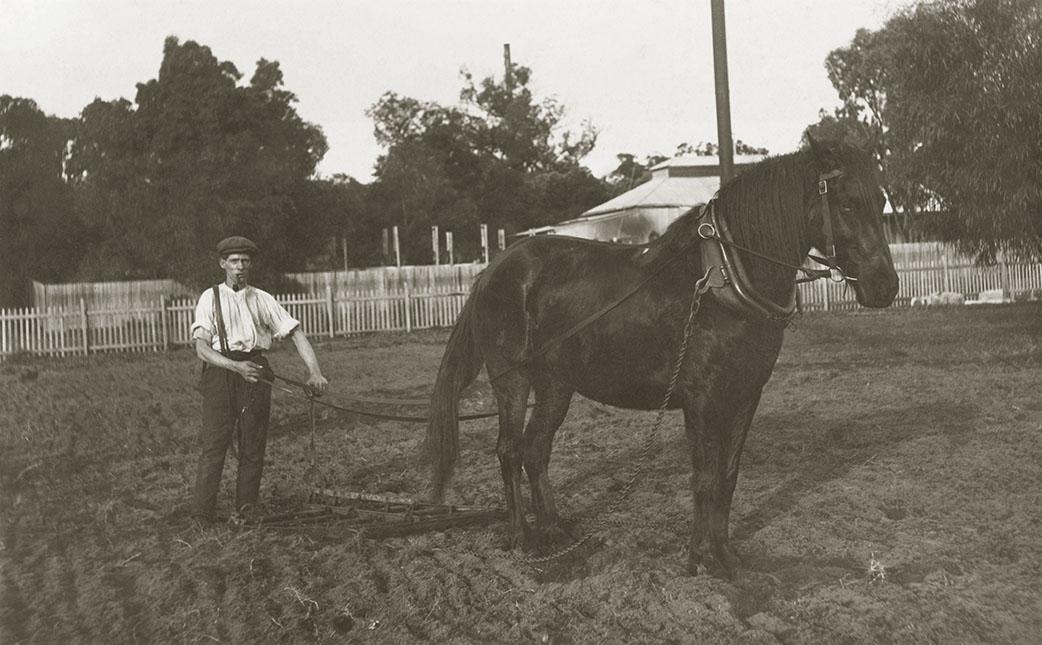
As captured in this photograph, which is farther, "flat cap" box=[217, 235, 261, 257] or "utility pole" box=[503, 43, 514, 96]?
"utility pole" box=[503, 43, 514, 96]

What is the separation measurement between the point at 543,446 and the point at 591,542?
2.09 feet

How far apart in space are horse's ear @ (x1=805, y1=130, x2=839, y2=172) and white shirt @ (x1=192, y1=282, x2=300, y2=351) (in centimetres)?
338

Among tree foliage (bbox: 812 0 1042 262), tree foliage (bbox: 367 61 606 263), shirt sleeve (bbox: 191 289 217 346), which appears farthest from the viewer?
tree foliage (bbox: 367 61 606 263)

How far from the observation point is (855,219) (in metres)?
4.78

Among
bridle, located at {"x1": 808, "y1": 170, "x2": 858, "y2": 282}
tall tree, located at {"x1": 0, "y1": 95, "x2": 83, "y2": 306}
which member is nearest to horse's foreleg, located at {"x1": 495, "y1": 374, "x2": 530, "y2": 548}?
bridle, located at {"x1": 808, "y1": 170, "x2": 858, "y2": 282}

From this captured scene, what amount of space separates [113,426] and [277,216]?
57.2ft

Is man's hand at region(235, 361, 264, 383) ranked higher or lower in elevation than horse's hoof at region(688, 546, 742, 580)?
higher

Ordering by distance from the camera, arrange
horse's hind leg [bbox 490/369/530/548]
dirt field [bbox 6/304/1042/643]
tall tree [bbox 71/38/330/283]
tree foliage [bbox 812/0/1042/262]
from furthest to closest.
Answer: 1. tall tree [bbox 71/38/330/283]
2. tree foliage [bbox 812/0/1042/262]
3. horse's hind leg [bbox 490/369/530/548]
4. dirt field [bbox 6/304/1042/643]

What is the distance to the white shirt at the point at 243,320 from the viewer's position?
606 centimetres

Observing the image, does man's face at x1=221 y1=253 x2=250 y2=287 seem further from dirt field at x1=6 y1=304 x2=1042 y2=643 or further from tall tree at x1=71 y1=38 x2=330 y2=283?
tall tree at x1=71 y1=38 x2=330 y2=283

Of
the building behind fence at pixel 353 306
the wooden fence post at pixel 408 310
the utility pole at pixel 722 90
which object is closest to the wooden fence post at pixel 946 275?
the building behind fence at pixel 353 306

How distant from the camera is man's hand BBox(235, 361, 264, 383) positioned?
588cm

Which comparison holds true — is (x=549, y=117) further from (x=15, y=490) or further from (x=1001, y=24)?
(x=15, y=490)

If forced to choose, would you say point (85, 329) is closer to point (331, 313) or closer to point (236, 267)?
point (331, 313)
